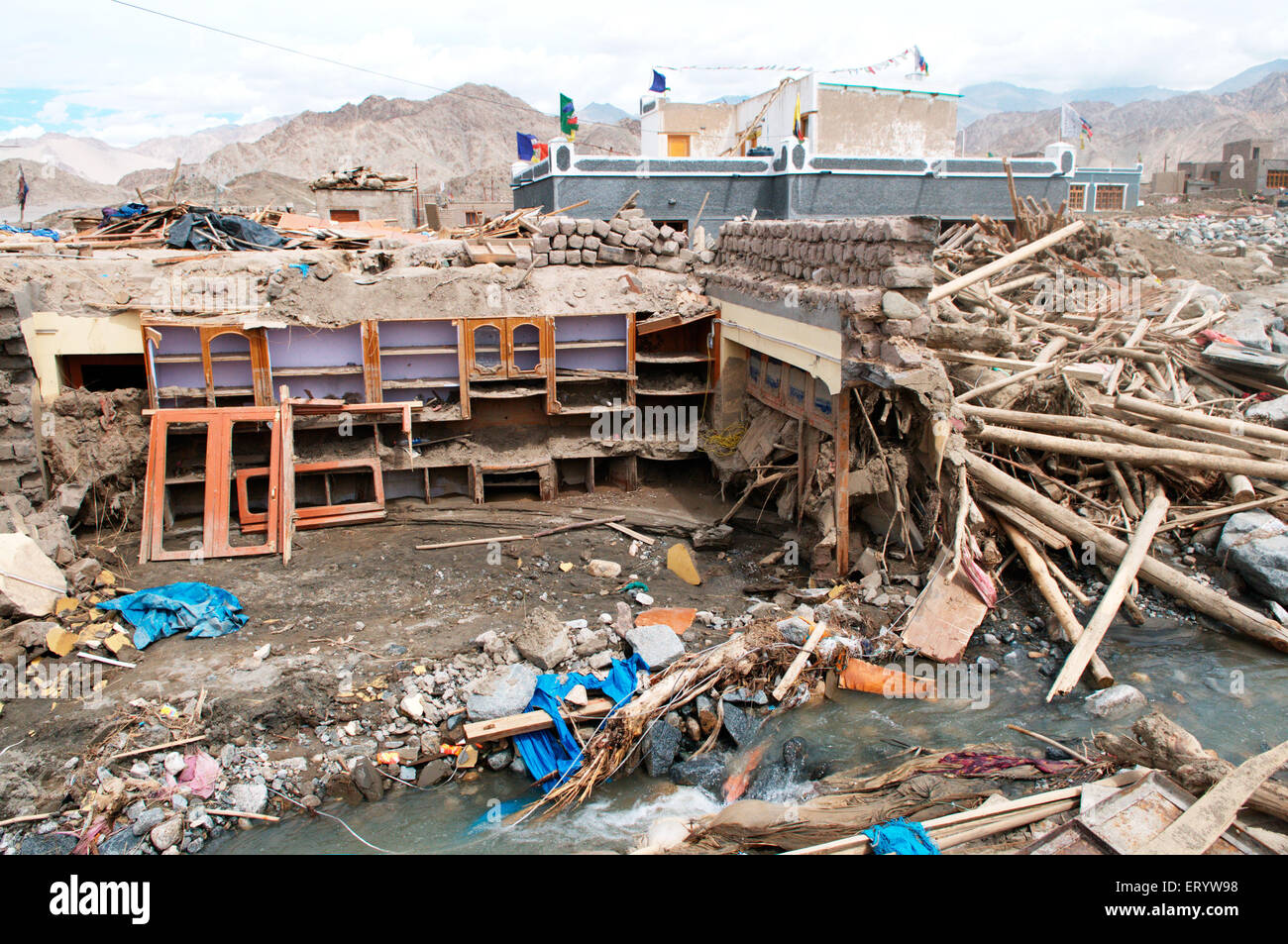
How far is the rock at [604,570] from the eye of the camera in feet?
33.0

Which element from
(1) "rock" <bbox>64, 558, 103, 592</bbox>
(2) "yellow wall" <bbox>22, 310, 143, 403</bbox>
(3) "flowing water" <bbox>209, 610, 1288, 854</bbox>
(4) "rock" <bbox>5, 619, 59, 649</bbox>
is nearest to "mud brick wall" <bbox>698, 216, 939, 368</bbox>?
(3) "flowing water" <bbox>209, 610, 1288, 854</bbox>

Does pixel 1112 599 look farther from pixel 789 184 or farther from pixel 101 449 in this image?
pixel 789 184

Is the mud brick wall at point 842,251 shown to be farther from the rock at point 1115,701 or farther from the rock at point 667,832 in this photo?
the rock at point 667,832

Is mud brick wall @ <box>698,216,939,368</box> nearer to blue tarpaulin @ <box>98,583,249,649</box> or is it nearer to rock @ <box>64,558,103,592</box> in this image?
blue tarpaulin @ <box>98,583,249,649</box>

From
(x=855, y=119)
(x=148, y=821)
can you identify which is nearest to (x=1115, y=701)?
(x=148, y=821)

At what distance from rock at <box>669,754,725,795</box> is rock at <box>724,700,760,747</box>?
25cm

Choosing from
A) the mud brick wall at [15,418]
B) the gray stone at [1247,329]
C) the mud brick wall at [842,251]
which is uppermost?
the mud brick wall at [842,251]

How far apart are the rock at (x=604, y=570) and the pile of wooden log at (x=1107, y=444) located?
4.10m

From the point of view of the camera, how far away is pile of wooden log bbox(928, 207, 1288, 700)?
8508mm

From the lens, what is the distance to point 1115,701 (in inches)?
277

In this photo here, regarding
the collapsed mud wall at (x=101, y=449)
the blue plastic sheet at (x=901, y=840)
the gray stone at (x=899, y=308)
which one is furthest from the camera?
the collapsed mud wall at (x=101, y=449)

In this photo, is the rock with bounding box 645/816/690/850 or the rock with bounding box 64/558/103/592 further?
the rock with bounding box 64/558/103/592

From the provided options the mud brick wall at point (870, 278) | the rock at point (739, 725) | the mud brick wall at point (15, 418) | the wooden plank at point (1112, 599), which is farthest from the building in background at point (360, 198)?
the wooden plank at point (1112, 599)

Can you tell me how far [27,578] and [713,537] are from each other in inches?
293
